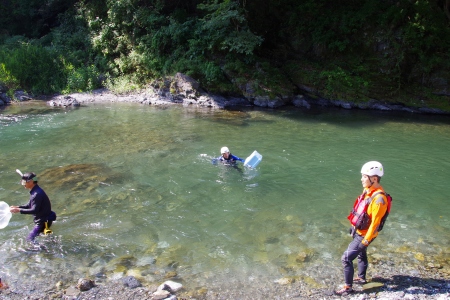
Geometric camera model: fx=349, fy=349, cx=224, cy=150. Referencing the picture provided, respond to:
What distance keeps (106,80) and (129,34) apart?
13.3 ft

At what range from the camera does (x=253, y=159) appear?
9.75 m

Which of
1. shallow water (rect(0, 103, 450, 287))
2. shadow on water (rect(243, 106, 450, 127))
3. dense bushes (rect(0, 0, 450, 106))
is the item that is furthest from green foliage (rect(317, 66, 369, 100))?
shallow water (rect(0, 103, 450, 287))

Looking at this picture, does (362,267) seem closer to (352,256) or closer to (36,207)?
(352,256)

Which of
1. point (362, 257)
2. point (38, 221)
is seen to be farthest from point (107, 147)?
point (362, 257)

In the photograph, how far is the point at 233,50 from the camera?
830 inches

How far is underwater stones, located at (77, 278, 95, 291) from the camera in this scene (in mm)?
5191

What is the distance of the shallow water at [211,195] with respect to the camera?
6082 mm

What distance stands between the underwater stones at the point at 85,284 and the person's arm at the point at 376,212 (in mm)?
4042

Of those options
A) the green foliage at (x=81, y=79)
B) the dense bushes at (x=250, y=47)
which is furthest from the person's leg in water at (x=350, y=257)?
the green foliage at (x=81, y=79)

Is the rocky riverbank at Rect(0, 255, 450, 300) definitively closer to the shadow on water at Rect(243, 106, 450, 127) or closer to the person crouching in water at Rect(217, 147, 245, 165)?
the person crouching in water at Rect(217, 147, 245, 165)

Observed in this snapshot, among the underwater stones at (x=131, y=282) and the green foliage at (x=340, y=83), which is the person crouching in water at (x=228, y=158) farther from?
the green foliage at (x=340, y=83)

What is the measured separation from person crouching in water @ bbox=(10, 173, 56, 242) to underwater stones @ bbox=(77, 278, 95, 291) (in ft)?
4.85

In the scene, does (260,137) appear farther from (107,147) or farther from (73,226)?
(73,226)

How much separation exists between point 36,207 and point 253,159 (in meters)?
5.56
